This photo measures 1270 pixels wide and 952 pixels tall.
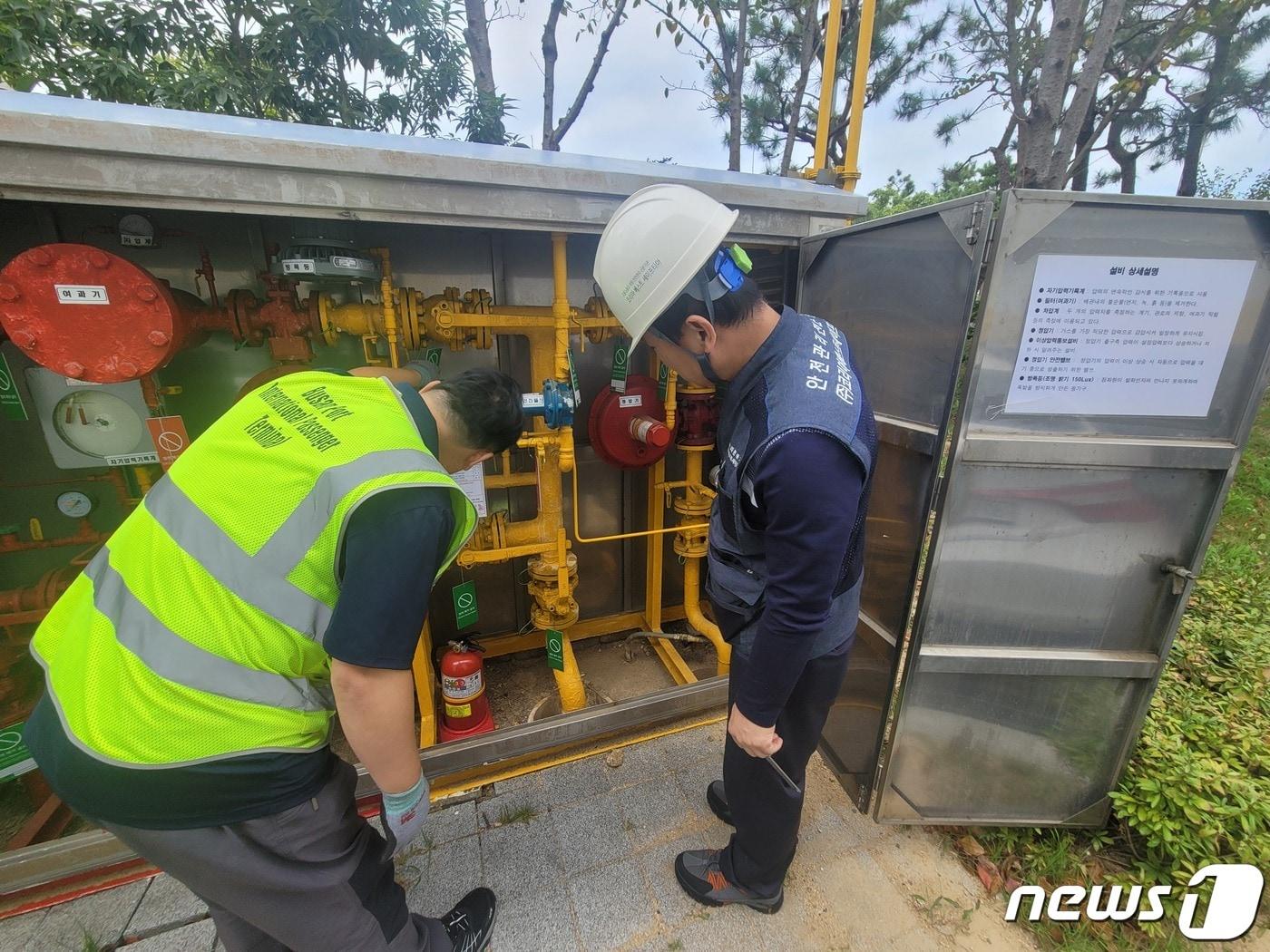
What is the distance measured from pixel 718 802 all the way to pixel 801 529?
1610 mm

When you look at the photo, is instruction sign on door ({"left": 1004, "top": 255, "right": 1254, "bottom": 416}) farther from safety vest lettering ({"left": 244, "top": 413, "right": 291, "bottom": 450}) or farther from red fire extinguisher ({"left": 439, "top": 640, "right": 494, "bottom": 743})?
red fire extinguisher ({"left": 439, "top": 640, "right": 494, "bottom": 743})

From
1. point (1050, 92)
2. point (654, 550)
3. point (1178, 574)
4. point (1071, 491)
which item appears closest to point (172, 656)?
point (654, 550)

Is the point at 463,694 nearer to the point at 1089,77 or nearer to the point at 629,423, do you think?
the point at 629,423

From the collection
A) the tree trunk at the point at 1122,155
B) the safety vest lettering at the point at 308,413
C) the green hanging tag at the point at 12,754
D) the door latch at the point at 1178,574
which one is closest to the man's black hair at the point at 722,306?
the safety vest lettering at the point at 308,413

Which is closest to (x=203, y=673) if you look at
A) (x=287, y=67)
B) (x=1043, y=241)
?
(x=1043, y=241)

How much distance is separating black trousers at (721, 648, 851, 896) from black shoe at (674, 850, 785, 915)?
0.04 m

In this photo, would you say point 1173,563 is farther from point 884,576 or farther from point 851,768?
point 851,768

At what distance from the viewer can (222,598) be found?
1.08 m

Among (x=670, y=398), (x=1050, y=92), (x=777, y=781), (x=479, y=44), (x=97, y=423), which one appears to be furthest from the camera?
(x=479, y=44)

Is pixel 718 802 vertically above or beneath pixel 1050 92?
beneath

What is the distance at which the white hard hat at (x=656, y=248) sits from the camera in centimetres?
135

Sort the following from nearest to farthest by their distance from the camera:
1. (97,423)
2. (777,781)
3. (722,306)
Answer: (722,306)
(777,781)
(97,423)

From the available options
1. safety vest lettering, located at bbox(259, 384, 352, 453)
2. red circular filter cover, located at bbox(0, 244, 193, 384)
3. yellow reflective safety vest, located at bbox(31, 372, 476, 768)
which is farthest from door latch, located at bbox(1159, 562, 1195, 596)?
red circular filter cover, located at bbox(0, 244, 193, 384)

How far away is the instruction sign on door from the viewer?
1532 mm
